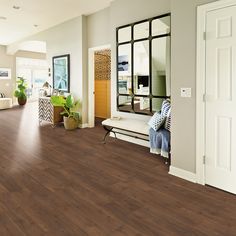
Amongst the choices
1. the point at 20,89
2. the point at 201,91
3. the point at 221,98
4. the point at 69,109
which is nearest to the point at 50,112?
the point at 69,109

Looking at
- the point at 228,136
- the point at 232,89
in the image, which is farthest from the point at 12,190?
the point at 232,89

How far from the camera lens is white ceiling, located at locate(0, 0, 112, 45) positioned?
5.41 meters

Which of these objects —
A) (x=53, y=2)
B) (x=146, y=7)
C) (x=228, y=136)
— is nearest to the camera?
(x=228, y=136)

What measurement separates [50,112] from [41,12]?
259 centimetres

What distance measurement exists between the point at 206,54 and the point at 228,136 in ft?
3.18

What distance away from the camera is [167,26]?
4.16m

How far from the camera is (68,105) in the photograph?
627 centimetres

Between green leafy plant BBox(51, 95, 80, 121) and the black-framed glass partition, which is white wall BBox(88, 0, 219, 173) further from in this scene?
green leafy plant BBox(51, 95, 80, 121)

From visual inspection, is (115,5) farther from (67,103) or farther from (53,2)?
(67,103)

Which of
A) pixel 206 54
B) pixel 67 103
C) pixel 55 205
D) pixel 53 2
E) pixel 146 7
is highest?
pixel 53 2

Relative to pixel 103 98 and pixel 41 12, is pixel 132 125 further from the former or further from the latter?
pixel 41 12

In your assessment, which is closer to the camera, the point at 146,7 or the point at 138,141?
the point at 146,7

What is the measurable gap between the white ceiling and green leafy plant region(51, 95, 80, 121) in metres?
2.14

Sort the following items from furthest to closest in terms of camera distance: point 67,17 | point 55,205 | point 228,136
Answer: point 67,17 < point 228,136 < point 55,205
